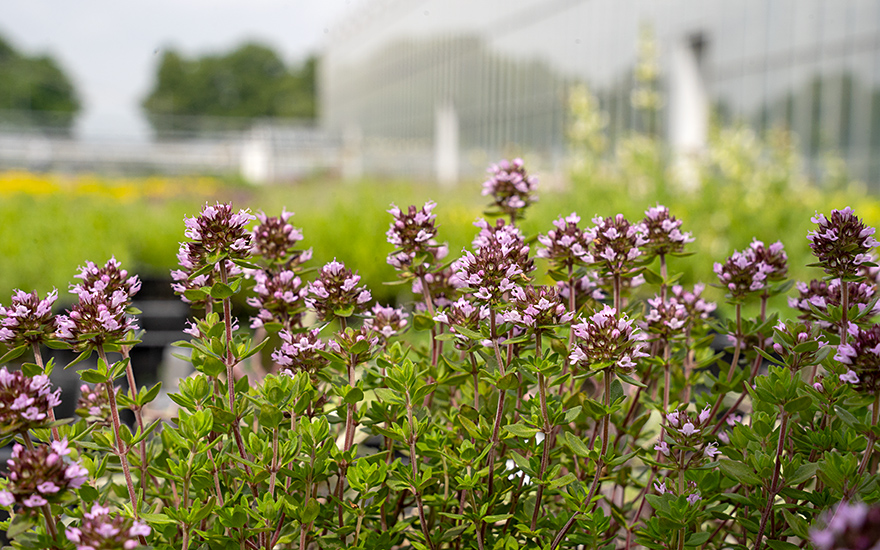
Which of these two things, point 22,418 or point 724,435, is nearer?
point 22,418

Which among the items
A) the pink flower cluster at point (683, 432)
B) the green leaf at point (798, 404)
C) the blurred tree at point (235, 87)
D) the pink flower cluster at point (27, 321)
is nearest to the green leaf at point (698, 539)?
the pink flower cluster at point (683, 432)

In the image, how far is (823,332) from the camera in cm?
108

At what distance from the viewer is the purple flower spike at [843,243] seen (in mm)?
954

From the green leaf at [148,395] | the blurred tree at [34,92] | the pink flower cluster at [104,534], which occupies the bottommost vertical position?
the pink flower cluster at [104,534]

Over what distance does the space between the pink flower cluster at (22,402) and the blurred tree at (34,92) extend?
1197 inches

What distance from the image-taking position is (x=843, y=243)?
3.16 ft

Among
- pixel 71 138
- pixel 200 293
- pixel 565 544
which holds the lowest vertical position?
pixel 565 544

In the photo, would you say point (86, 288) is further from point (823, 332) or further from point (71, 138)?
point (71, 138)

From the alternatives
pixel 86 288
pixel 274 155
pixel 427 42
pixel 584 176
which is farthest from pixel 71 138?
pixel 86 288

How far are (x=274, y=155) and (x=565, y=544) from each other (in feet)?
83.3

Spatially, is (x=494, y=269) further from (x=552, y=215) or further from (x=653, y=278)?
(x=552, y=215)

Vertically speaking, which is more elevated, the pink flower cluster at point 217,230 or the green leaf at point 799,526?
the pink flower cluster at point 217,230

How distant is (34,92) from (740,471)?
56921 mm

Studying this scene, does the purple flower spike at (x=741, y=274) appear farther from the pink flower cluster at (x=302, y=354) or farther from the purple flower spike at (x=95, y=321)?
the purple flower spike at (x=95, y=321)
